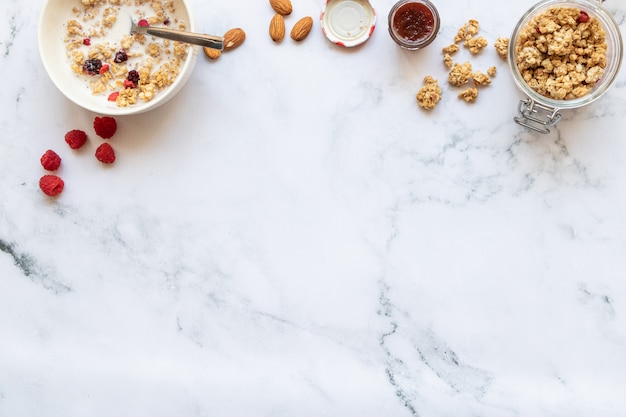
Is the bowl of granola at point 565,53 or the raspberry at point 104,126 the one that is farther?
the raspberry at point 104,126

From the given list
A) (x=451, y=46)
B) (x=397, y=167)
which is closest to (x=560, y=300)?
(x=397, y=167)

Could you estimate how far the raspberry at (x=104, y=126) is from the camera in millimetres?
1104

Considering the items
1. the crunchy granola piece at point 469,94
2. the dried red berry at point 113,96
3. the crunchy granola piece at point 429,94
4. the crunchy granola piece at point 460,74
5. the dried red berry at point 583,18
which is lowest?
the dried red berry at point 113,96

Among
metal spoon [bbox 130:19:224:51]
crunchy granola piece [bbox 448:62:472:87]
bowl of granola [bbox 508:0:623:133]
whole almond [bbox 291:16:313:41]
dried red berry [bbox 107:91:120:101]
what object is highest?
bowl of granola [bbox 508:0:623:133]

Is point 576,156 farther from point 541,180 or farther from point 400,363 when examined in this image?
point 400,363

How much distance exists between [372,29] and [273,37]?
0.18m

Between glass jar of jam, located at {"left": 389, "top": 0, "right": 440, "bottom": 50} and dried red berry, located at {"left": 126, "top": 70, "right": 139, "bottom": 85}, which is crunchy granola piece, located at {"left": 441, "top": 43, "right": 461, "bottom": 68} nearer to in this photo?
glass jar of jam, located at {"left": 389, "top": 0, "right": 440, "bottom": 50}

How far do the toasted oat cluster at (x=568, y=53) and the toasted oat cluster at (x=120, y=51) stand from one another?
1.94ft

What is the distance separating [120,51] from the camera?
1.09 meters

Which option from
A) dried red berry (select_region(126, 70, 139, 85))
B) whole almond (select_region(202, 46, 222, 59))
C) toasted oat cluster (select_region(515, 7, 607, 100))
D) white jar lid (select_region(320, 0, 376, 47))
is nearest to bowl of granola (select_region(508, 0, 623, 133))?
toasted oat cluster (select_region(515, 7, 607, 100))

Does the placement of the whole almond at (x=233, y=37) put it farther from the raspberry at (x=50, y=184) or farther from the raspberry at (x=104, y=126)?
the raspberry at (x=50, y=184)

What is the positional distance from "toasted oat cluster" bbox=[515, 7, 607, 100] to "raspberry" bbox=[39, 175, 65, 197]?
Result: 0.83 metres

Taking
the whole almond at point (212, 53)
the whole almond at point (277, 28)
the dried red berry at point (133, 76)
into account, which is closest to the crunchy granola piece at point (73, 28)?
the dried red berry at point (133, 76)

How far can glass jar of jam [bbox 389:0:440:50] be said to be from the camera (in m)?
1.06
